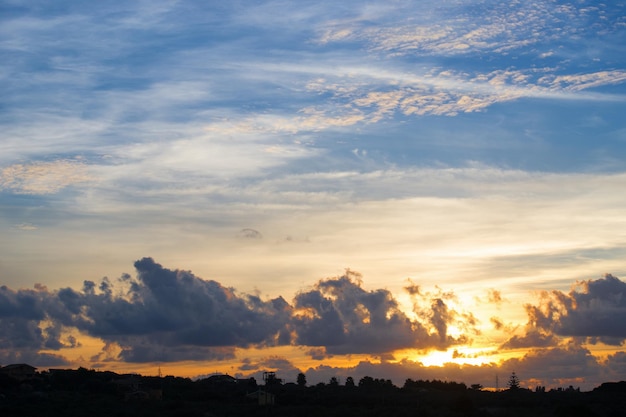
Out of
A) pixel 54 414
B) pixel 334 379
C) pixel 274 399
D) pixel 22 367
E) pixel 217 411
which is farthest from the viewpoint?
pixel 334 379

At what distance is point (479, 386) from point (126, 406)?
84645 millimetres

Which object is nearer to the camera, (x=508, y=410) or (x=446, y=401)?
(x=508, y=410)

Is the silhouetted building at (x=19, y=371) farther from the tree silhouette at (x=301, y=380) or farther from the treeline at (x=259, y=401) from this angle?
the tree silhouette at (x=301, y=380)

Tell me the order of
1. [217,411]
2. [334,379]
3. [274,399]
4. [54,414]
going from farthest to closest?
[334,379] → [274,399] → [217,411] → [54,414]

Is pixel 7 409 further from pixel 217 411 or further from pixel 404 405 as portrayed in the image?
pixel 404 405

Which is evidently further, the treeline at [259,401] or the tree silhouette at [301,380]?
the tree silhouette at [301,380]

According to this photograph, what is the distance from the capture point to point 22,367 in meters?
172

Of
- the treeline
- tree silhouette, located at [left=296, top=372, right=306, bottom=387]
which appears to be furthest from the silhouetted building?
tree silhouette, located at [left=296, top=372, right=306, bottom=387]

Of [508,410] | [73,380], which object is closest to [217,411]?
[508,410]

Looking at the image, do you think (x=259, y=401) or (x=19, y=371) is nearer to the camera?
(x=259, y=401)

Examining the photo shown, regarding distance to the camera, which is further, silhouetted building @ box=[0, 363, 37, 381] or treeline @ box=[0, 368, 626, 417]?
silhouetted building @ box=[0, 363, 37, 381]

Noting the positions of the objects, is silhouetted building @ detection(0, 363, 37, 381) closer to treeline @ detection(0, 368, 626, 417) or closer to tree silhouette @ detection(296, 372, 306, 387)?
treeline @ detection(0, 368, 626, 417)

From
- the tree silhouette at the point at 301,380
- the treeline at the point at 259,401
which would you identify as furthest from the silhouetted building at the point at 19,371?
the tree silhouette at the point at 301,380

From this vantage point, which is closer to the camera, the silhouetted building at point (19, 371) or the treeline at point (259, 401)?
the treeline at point (259, 401)
